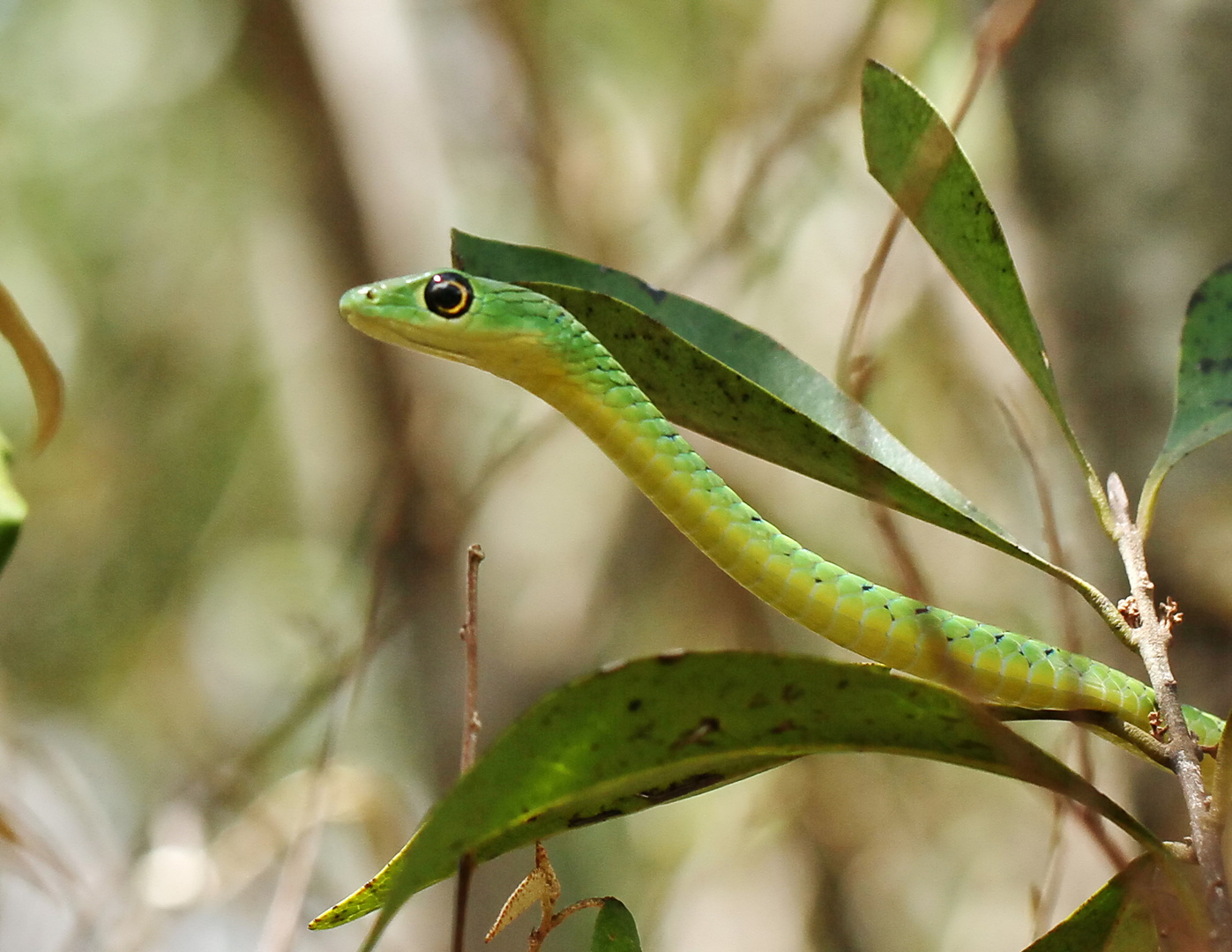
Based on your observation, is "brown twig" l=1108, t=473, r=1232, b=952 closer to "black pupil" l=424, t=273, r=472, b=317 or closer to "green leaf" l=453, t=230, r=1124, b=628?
"green leaf" l=453, t=230, r=1124, b=628

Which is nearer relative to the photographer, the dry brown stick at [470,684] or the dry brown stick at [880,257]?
the dry brown stick at [470,684]

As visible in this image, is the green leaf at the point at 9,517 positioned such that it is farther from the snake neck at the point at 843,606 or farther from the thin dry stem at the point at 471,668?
the snake neck at the point at 843,606

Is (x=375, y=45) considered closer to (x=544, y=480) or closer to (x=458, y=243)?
(x=544, y=480)

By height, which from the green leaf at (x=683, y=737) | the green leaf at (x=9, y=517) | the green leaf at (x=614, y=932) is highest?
the green leaf at (x=9, y=517)

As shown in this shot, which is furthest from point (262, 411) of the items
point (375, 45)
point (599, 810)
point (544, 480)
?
point (599, 810)

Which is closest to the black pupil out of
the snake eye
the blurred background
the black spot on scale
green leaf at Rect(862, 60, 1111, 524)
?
the snake eye

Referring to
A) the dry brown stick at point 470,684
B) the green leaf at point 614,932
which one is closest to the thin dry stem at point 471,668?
the dry brown stick at point 470,684
